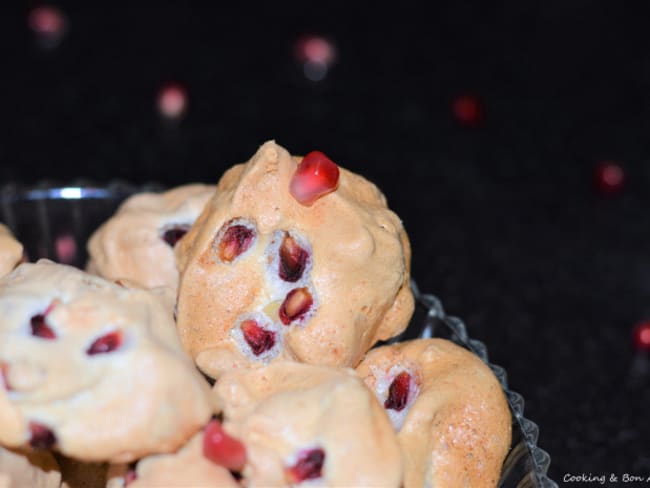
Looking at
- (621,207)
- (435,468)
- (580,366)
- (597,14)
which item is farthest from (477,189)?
(435,468)

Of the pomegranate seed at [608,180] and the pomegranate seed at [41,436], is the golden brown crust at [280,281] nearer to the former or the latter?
the pomegranate seed at [41,436]

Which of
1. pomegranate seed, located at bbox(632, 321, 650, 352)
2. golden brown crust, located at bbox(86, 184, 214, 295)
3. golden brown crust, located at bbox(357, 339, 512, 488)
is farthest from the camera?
pomegranate seed, located at bbox(632, 321, 650, 352)

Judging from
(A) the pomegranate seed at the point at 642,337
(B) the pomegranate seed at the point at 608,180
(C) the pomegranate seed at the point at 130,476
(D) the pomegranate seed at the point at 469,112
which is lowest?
(A) the pomegranate seed at the point at 642,337

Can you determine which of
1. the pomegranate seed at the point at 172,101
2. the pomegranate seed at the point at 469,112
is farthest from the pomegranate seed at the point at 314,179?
the pomegranate seed at the point at 469,112

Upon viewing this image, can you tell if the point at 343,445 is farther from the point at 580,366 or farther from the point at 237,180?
the point at 580,366

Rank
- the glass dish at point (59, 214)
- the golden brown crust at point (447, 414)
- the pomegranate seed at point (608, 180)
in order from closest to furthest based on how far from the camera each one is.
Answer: the golden brown crust at point (447, 414) → the glass dish at point (59, 214) → the pomegranate seed at point (608, 180)

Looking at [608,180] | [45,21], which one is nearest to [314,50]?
[45,21]

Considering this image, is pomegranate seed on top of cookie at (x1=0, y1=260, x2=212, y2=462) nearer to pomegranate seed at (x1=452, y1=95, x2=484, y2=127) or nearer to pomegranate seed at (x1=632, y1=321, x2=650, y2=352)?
pomegranate seed at (x1=632, y1=321, x2=650, y2=352)

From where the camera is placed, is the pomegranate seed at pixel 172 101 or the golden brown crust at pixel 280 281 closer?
the golden brown crust at pixel 280 281

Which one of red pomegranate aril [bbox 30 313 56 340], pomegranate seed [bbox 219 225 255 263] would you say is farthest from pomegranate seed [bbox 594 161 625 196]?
red pomegranate aril [bbox 30 313 56 340]
